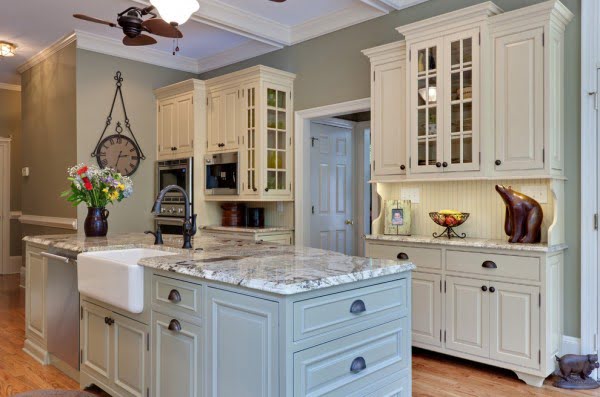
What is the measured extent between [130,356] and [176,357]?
462mm

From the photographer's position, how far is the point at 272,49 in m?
5.11

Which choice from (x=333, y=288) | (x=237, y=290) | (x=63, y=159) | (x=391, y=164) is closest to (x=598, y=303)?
(x=391, y=164)

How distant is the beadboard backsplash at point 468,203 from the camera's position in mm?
3369

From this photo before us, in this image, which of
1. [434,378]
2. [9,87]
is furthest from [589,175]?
[9,87]

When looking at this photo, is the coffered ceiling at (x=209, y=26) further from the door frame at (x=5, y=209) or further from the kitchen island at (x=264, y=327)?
the kitchen island at (x=264, y=327)

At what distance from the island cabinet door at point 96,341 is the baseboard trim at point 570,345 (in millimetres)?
2883

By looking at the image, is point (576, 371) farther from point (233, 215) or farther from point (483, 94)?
point (233, 215)

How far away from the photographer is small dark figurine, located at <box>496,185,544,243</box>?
3.08m

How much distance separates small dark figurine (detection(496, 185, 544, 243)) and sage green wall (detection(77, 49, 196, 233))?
13.2 feet

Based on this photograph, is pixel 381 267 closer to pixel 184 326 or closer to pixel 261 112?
pixel 184 326

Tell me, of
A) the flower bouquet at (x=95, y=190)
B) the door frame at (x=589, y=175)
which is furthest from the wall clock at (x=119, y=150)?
the door frame at (x=589, y=175)

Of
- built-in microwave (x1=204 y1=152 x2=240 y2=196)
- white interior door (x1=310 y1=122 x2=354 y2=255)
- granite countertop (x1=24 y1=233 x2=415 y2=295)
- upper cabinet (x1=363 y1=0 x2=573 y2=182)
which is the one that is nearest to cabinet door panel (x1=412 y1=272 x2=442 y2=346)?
upper cabinet (x1=363 y1=0 x2=573 y2=182)

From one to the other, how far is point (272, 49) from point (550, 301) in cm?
366

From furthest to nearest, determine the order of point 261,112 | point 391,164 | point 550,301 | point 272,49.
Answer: point 272,49 < point 261,112 < point 391,164 < point 550,301
